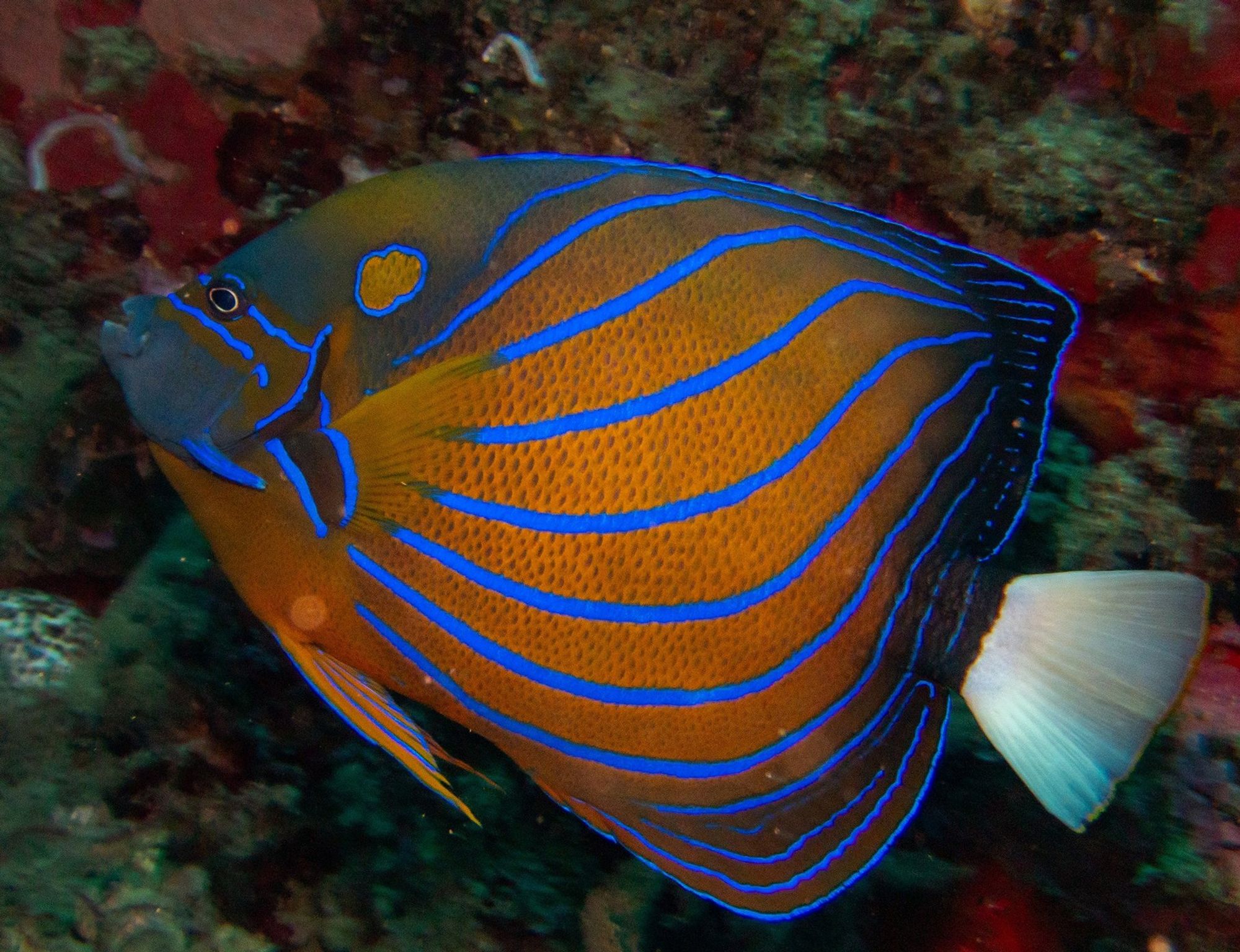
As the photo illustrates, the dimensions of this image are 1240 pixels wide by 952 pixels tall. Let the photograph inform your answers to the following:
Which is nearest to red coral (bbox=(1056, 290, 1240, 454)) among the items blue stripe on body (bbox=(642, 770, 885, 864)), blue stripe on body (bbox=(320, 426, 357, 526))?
blue stripe on body (bbox=(642, 770, 885, 864))

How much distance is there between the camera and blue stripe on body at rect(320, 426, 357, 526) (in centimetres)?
151

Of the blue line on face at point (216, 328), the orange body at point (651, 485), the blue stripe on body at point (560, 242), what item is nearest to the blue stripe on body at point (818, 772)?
the orange body at point (651, 485)

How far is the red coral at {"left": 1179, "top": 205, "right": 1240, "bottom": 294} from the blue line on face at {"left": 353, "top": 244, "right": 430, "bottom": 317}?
1.99 metres

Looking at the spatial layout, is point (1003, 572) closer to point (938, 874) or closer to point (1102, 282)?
point (1102, 282)

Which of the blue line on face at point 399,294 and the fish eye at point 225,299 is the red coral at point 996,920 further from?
the fish eye at point 225,299

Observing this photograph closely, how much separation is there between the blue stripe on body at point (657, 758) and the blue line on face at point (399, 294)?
48cm

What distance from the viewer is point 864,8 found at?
2188 millimetres

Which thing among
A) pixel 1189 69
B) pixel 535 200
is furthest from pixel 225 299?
pixel 1189 69

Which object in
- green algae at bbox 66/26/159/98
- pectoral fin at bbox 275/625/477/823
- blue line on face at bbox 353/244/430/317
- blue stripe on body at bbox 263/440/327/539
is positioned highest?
green algae at bbox 66/26/159/98

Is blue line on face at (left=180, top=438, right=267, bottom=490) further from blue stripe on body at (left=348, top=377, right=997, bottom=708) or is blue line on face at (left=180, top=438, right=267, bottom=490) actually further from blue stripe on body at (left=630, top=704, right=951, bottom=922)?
blue stripe on body at (left=630, top=704, right=951, bottom=922)

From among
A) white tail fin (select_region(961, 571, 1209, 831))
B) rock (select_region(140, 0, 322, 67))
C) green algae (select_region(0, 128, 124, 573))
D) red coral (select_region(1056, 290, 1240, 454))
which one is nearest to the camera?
white tail fin (select_region(961, 571, 1209, 831))

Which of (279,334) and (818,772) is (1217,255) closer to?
(818,772)

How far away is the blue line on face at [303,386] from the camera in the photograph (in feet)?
5.13

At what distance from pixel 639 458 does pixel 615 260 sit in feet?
1.29
